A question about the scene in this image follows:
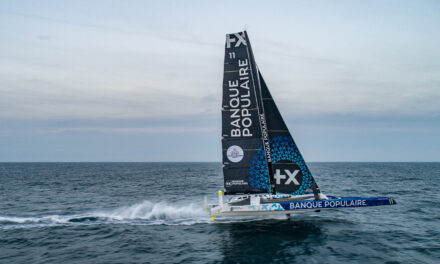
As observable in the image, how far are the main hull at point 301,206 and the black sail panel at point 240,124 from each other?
3.70ft

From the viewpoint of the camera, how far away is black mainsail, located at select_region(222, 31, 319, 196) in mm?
16500

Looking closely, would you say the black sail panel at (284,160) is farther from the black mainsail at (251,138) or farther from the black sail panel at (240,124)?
the black sail panel at (240,124)

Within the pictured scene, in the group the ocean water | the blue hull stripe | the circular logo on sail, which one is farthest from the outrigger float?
the ocean water

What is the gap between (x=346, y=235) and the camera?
15242 millimetres

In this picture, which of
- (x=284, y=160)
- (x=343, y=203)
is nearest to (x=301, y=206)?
(x=343, y=203)

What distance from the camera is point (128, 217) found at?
20.5 m

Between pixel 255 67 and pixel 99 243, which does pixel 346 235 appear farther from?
pixel 99 243

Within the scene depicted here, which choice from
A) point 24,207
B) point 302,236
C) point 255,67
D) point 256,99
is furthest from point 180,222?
point 24,207

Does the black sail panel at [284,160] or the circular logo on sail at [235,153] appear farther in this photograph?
the black sail panel at [284,160]

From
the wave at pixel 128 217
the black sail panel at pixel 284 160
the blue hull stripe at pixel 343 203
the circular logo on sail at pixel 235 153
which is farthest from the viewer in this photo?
the wave at pixel 128 217

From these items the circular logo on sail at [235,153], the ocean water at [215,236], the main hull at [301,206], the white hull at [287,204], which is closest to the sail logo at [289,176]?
the white hull at [287,204]

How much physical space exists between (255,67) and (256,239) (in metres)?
9.42

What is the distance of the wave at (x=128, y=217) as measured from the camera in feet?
61.8

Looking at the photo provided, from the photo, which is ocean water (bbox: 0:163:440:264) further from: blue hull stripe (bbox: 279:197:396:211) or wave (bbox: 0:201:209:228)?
blue hull stripe (bbox: 279:197:396:211)
